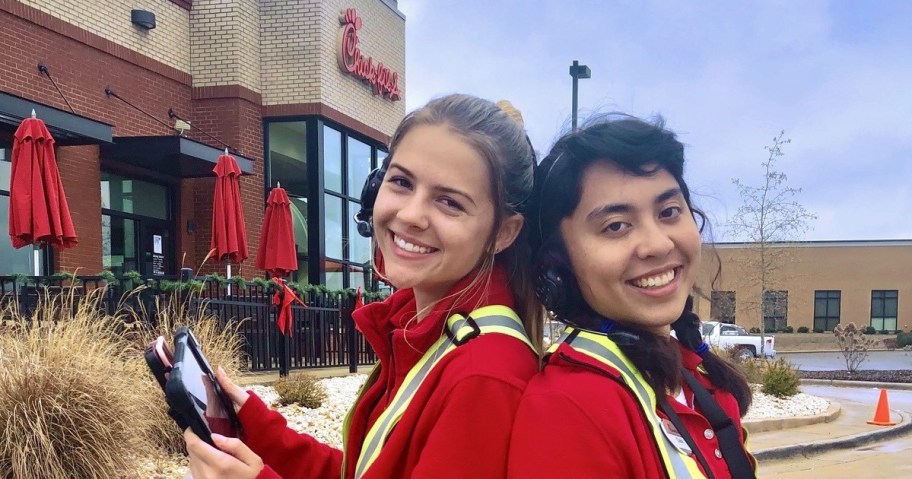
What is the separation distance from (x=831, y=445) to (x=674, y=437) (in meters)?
8.73

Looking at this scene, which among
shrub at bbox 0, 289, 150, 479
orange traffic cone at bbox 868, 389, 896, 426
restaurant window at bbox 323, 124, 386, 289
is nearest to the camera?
shrub at bbox 0, 289, 150, 479

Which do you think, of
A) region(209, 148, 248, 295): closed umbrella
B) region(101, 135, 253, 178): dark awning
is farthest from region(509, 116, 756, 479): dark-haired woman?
region(101, 135, 253, 178): dark awning

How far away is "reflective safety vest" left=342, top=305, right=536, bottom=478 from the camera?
144 cm

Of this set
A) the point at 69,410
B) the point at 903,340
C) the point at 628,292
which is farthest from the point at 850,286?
the point at 628,292

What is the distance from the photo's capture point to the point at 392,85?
1662 cm

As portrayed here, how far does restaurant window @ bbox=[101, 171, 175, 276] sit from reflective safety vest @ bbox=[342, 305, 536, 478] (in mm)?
11098

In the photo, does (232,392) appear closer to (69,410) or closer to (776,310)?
(69,410)

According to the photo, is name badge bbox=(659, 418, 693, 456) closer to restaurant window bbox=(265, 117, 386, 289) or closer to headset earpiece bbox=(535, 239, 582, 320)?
headset earpiece bbox=(535, 239, 582, 320)

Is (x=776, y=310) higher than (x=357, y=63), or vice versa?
(x=357, y=63)

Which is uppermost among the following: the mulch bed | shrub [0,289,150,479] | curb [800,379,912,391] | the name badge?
the name badge

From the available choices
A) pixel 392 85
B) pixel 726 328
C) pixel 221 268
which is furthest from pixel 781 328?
pixel 221 268

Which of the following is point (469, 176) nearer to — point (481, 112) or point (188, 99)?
point (481, 112)

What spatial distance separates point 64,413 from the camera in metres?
4.44

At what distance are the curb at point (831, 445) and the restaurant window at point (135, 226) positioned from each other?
9.13 m
